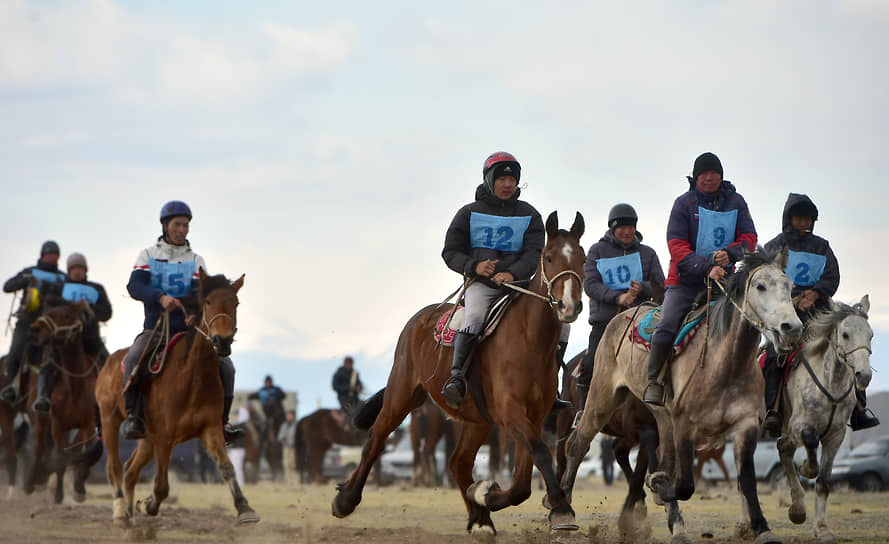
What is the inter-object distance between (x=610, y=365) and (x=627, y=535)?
1.79m

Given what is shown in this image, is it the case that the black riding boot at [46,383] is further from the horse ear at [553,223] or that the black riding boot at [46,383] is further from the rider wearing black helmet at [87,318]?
the horse ear at [553,223]

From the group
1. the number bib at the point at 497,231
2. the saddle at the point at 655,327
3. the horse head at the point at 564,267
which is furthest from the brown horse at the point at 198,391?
the saddle at the point at 655,327

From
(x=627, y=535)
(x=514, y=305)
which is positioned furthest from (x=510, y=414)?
(x=627, y=535)

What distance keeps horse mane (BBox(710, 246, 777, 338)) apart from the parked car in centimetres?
1296

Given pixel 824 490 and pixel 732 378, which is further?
pixel 824 490

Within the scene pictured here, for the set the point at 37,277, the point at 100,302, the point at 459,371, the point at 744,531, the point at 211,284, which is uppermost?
the point at 37,277

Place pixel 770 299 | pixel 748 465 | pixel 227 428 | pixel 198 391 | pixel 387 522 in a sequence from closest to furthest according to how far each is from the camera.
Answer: pixel 770 299
pixel 748 465
pixel 198 391
pixel 227 428
pixel 387 522

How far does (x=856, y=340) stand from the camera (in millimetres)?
12820

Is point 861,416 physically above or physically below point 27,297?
below

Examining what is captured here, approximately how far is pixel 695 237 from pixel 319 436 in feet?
73.0

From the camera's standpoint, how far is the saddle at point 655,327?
11102 mm

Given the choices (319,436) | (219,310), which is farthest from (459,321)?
(319,436)

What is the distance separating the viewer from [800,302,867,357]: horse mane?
43.1 feet

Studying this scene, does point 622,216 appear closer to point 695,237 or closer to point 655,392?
A: point 695,237
